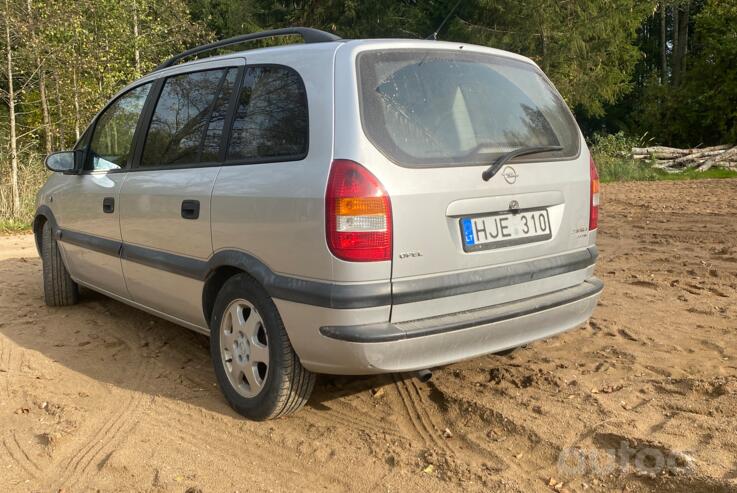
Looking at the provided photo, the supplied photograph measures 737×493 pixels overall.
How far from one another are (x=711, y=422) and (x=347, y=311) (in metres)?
1.83

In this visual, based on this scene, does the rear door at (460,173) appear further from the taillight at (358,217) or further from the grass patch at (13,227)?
the grass patch at (13,227)

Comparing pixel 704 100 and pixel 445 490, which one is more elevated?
pixel 704 100

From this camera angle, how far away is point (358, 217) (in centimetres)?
290

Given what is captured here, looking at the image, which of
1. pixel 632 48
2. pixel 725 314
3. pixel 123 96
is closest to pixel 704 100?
pixel 632 48

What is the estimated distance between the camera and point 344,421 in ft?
11.4

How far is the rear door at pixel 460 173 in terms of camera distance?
2.99m

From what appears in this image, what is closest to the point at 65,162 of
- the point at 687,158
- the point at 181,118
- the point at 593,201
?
the point at 181,118

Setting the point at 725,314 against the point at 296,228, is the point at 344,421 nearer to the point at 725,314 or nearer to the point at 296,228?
the point at 296,228

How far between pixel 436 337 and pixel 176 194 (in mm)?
1768

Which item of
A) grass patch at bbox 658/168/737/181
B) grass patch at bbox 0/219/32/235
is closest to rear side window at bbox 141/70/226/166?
grass patch at bbox 0/219/32/235

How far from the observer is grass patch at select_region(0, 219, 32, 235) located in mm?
11137

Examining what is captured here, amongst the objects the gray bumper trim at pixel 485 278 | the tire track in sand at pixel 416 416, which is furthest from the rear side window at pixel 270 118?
the tire track in sand at pixel 416 416

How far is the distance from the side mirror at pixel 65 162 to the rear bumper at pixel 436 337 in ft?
9.73

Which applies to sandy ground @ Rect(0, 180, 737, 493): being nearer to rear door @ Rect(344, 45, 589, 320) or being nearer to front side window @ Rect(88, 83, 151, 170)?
rear door @ Rect(344, 45, 589, 320)
